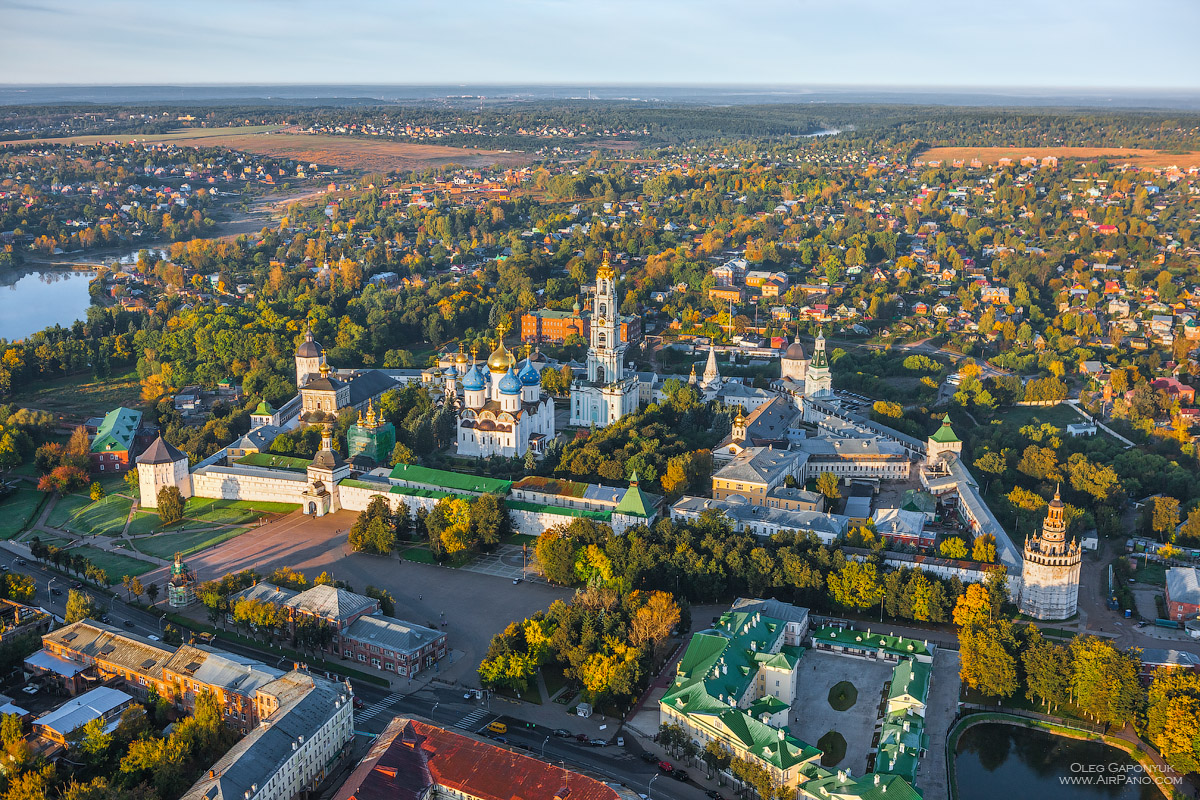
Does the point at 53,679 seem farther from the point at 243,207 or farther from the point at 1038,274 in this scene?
the point at 243,207

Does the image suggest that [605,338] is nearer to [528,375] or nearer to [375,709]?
[528,375]

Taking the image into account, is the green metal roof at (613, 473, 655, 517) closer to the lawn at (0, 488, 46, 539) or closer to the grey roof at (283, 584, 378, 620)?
the grey roof at (283, 584, 378, 620)

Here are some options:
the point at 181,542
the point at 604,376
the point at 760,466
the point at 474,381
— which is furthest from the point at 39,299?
the point at 760,466

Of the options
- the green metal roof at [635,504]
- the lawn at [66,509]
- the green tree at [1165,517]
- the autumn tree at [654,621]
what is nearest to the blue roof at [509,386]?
the green metal roof at [635,504]

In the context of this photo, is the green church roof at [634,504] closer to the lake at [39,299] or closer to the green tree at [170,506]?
the green tree at [170,506]

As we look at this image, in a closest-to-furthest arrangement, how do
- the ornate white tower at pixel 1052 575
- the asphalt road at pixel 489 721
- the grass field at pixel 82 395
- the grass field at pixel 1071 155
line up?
the asphalt road at pixel 489 721 → the ornate white tower at pixel 1052 575 → the grass field at pixel 82 395 → the grass field at pixel 1071 155
